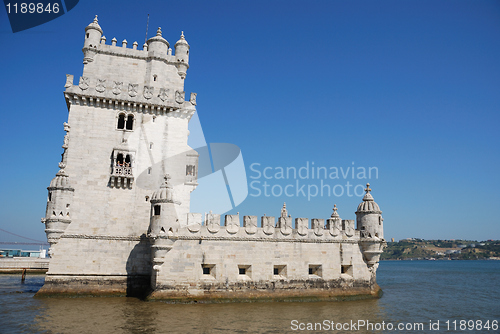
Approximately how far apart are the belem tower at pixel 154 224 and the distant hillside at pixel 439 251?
15928 centimetres

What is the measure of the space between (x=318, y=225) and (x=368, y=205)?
433 centimetres

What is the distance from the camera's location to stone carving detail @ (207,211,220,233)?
22.2 metres

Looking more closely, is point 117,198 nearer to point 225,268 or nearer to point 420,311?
point 225,268

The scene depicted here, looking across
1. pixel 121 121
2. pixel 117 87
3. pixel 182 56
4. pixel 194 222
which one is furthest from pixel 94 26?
pixel 194 222

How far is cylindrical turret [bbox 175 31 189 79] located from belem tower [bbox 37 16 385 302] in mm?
174

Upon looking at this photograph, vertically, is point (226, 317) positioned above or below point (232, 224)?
below

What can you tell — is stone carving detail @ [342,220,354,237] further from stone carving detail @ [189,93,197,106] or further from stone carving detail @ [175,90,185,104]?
stone carving detail @ [175,90,185,104]

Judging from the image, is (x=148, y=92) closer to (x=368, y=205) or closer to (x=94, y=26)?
(x=94, y=26)

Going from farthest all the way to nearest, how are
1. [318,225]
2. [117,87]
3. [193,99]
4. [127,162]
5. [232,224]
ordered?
[193,99] < [117,87] < [318,225] < [127,162] < [232,224]

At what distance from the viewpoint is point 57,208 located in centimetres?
2181

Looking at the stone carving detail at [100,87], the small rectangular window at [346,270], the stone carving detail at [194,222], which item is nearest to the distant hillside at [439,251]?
the small rectangular window at [346,270]

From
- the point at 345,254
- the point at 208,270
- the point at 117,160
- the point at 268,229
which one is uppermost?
the point at 117,160

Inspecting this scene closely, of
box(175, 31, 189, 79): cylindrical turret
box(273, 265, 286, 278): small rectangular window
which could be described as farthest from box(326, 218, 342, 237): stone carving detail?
box(175, 31, 189, 79): cylindrical turret

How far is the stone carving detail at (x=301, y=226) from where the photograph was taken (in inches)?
942
